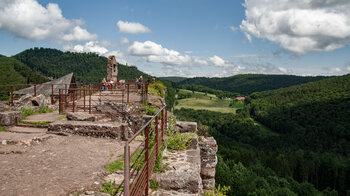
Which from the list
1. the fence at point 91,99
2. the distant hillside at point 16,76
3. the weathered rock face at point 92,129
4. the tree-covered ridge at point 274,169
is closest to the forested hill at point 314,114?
the tree-covered ridge at point 274,169

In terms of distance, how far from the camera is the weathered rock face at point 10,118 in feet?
24.1

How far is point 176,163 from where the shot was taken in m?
4.80

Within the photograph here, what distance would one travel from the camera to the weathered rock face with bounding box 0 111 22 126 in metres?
7.35

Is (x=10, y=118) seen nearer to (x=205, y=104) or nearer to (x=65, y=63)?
(x=205, y=104)

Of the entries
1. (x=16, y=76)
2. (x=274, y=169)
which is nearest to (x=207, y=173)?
(x=274, y=169)

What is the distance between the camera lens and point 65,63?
110 m

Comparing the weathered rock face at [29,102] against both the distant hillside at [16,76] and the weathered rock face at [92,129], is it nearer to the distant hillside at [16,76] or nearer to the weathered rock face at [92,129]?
the weathered rock face at [92,129]

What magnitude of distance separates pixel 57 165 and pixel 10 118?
460 cm

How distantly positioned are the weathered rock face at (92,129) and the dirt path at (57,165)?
0.79ft

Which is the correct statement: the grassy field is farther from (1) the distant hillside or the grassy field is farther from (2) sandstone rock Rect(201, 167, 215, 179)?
(2) sandstone rock Rect(201, 167, 215, 179)

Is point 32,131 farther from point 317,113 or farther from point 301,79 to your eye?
point 301,79

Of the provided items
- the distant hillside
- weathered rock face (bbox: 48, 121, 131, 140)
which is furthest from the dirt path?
the distant hillside

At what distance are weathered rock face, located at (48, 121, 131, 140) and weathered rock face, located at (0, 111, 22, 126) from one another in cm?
192

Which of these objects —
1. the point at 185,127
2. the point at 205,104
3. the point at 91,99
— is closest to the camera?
the point at 185,127
